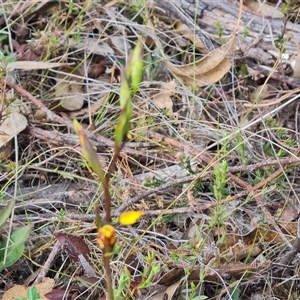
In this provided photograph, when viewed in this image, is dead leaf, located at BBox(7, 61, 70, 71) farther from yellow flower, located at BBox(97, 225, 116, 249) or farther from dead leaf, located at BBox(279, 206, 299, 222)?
yellow flower, located at BBox(97, 225, 116, 249)

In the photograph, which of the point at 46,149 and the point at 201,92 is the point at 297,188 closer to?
the point at 201,92

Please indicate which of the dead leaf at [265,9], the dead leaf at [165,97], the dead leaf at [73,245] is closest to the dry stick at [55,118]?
the dead leaf at [165,97]

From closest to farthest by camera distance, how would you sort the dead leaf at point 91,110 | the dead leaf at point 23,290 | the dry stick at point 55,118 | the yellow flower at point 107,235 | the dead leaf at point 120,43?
the yellow flower at point 107,235, the dead leaf at point 23,290, the dry stick at point 55,118, the dead leaf at point 91,110, the dead leaf at point 120,43

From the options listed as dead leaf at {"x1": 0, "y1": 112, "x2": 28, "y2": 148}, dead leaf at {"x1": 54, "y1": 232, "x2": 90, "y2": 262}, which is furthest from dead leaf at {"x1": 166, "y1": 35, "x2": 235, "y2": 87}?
dead leaf at {"x1": 54, "y1": 232, "x2": 90, "y2": 262}

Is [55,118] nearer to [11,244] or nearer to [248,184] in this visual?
[11,244]

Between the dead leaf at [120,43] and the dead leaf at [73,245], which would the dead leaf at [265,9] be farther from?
the dead leaf at [73,245]

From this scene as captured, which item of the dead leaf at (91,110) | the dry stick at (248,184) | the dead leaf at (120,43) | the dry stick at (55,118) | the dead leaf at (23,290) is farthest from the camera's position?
the dead leaf at (120,43)

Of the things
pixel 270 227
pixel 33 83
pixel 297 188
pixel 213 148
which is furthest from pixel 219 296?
pixel 33 83
